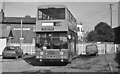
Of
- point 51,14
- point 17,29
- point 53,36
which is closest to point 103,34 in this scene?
point 17,29

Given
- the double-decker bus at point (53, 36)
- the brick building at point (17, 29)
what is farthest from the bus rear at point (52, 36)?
the brick building at point (17, 29)

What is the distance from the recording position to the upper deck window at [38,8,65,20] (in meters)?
16.9

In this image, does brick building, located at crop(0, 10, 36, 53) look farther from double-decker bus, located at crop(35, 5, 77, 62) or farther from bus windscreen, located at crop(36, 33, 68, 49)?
bus windscreen, located at crop(36, 33, 68, 49)

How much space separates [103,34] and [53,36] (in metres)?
52.8

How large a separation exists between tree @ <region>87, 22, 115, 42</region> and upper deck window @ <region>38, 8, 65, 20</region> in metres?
50.4

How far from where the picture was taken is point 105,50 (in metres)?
40.2

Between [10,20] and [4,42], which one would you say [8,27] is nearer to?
[10,20]

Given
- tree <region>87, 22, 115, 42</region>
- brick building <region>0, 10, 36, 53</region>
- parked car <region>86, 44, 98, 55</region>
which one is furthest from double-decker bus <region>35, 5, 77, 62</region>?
tree <region>87, 22, 115, 42</region>

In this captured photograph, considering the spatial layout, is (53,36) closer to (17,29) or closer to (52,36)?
(52,36)

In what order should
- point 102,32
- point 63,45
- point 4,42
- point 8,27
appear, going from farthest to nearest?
point 102,32 < point 8,27 < point 4,42 < point 63,45

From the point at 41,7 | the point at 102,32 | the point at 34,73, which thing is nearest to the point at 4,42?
the point at 41,7

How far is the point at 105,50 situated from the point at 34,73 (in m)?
28.8

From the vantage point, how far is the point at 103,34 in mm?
67812

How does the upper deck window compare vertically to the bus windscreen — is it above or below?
above
